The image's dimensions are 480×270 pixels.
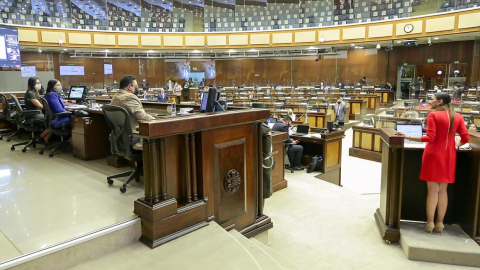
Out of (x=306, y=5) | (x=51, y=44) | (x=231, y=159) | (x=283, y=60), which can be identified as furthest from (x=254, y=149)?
(x=283, y=60)

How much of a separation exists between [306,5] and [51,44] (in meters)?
11.0

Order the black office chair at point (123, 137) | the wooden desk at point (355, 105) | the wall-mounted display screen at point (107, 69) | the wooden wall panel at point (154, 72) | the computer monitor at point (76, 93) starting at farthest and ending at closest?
the wooden wall panel at point (154, 72) < the wall-mounted display screen at point (107, 69) < the wooden desk at point (355, 105) < the computer monitor at point (76, 93) < the black office chair at point (123, 137)

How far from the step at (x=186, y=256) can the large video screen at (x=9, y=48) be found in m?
7.69

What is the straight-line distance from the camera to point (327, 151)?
19.4 ft

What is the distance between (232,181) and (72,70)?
15742 millimetres

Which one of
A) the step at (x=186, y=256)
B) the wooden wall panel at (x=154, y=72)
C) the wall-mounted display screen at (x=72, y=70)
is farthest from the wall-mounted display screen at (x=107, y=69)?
the step at (x=186, y=256)

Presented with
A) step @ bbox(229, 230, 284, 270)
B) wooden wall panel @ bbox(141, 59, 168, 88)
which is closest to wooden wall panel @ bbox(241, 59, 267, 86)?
wooden wall panel @ bbox(141, 59, 168, 88)

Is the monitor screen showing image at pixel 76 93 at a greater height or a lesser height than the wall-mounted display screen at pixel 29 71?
lesser

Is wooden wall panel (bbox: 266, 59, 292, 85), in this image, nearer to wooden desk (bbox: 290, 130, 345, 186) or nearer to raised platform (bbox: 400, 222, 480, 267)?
wooden desk (bbox: 290, 130, 345, 186)

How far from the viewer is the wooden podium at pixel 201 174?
2.12m

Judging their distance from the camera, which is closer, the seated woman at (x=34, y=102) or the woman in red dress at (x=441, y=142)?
the woman in red dress at (x=441, y=142)

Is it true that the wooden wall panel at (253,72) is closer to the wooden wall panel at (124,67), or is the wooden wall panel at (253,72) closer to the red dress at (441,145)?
the wooden wall panel at (124,67)

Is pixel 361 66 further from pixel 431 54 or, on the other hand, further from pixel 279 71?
pixel 279 71

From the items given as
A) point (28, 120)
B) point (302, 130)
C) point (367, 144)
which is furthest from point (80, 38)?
point (367, 144)
